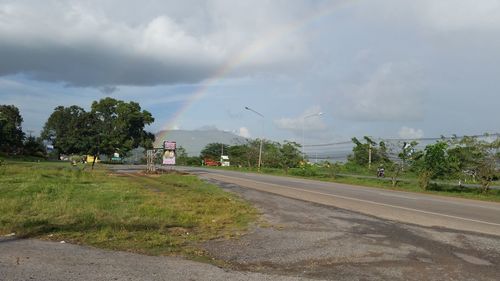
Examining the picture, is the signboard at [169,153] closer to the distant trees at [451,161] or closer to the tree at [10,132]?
the distant trees at [451,161]

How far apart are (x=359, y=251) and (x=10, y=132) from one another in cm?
10836

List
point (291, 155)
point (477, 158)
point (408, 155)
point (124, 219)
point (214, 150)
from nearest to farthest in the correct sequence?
point (124, 219) → point (477, 158) → point (408, 155) → point (291, 155) → point (214, 150)

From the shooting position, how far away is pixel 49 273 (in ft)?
21.3

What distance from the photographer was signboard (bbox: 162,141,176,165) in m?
44.9

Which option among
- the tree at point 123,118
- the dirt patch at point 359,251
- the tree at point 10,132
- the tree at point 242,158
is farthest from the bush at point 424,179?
the tree at point 10,132

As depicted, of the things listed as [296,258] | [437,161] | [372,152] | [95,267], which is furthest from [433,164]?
[95,267]

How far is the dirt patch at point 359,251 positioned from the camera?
23.7 feet

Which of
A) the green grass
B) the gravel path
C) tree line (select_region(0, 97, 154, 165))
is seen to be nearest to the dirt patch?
the gravel path

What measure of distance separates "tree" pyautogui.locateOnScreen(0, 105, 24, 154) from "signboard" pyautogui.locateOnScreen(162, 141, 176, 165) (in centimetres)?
6730

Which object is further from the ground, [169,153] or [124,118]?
[124,118]

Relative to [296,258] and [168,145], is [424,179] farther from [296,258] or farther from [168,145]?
[296,258]

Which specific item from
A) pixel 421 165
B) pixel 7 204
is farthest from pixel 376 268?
pixel 421 165

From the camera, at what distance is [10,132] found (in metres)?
103

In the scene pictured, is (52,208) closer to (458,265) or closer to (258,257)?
(258,257)
